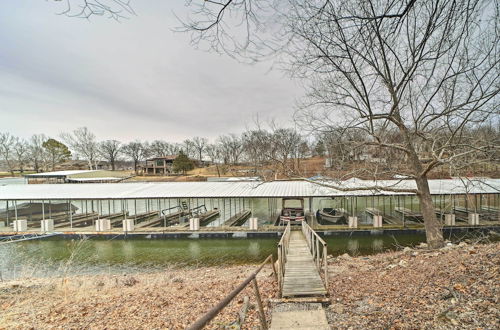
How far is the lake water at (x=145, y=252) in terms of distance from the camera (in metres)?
12.5

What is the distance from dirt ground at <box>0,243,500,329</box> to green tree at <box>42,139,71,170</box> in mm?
75230

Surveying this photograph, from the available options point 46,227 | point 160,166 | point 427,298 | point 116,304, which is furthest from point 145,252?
point 160,166

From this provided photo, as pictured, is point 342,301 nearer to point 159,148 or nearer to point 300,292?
point 300,292

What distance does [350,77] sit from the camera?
7.76 meters

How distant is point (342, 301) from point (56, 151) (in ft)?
273

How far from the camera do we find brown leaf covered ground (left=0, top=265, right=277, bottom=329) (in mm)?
4832

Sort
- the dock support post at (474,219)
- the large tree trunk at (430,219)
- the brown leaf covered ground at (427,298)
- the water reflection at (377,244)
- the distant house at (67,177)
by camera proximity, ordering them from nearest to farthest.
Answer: the brown leaf covered ground at (427,298) → the large tree trunk at (430,219) → the water reflection at (377,244) → the dock support post at (474,219) → the distant house at (67,177)

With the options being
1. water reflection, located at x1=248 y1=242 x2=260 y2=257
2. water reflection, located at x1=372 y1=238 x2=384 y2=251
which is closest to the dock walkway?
water reflection, located at x1=248 y1=242 x2=260 y2=257

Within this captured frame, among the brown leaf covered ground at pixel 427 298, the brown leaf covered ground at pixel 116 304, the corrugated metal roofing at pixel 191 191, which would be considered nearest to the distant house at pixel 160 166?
the corrugated metal roofing at pixel 191 191

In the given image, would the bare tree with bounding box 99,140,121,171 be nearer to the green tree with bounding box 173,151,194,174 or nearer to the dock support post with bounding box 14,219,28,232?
the green tree with bounding box 173,151,194,174

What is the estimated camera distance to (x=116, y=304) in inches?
239

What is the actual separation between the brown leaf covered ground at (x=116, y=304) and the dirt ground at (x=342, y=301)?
0.02 meters

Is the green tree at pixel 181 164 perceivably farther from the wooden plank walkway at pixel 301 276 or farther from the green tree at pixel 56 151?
the wooden plank walkway at pixel 301 276

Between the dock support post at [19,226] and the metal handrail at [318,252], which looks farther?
the dock support post at [19,226]
